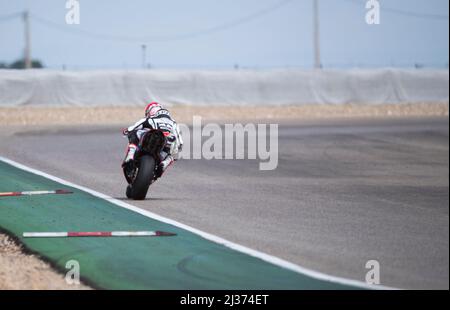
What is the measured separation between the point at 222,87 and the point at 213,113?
344 cm

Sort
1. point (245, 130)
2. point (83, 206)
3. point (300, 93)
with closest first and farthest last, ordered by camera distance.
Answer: point (83, 206), point (245, 130), point (300, 93)

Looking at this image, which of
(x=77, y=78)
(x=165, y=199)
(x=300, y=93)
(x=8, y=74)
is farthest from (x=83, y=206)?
(x=300, y=93)

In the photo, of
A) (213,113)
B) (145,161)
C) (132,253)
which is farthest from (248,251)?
(213,113)

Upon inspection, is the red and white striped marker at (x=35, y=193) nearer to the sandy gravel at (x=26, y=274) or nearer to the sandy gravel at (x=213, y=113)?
the sandy gravel at (x=26, y=274)

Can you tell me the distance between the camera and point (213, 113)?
4019 cm

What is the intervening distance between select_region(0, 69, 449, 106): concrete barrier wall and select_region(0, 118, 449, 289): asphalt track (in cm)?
1117

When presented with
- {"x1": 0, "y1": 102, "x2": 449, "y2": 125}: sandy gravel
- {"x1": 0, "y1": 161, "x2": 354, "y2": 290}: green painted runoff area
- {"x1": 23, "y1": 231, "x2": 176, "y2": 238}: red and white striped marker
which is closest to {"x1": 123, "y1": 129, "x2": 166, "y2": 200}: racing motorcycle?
{"x1": 0, "y1": 161, "x2": 354, "y2": 290}: green painted runoff area

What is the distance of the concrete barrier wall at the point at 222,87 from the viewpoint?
128 ft

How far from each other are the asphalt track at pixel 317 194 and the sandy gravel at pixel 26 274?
2083 mm

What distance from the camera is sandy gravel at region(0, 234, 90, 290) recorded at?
8.65 m

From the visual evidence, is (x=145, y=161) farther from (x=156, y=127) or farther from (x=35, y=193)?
(x=35, y=193)

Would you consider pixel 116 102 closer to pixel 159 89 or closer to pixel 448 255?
pixel 159 89

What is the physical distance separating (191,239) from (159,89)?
3189cm

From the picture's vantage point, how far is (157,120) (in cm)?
1389
